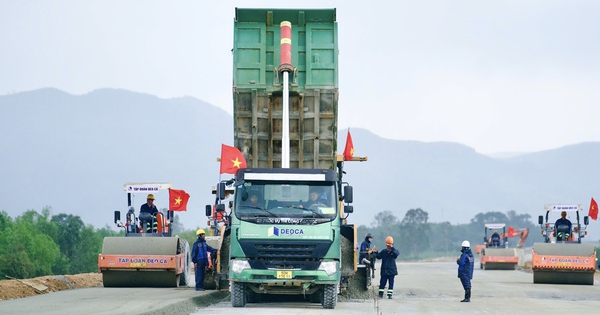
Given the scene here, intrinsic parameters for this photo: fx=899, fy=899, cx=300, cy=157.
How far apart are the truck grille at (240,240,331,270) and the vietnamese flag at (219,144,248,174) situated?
3528 millimetres

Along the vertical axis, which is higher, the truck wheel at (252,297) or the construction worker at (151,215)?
the construction worker at (151,215)

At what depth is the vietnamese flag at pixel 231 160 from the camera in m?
19.8

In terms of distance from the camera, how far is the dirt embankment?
20.1 meters

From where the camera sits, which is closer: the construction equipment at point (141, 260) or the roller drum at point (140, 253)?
the construction equipment at point (141, 260)

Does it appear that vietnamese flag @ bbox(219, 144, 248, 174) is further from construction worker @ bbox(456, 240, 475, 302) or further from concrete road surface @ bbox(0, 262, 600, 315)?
construction worker @ bbox(456, 240, 475, 302)

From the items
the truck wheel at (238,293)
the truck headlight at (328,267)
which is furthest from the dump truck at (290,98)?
the truck headlight at (328,267)

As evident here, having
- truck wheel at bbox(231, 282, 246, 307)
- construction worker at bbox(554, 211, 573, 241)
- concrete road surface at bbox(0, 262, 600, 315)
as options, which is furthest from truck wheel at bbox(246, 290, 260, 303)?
construction worker at bbox(554, 211, 573, 241)

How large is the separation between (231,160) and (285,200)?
331cm

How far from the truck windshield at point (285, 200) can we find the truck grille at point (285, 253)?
0.51m

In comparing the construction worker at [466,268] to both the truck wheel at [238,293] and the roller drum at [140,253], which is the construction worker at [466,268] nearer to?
the truck wheel at [238,293]

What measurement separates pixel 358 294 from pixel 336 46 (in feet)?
19.4

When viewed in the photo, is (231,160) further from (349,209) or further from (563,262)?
(563,262)

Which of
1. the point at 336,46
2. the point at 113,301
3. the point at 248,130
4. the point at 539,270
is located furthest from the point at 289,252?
the point at 539,270

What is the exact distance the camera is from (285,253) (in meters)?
16.6
